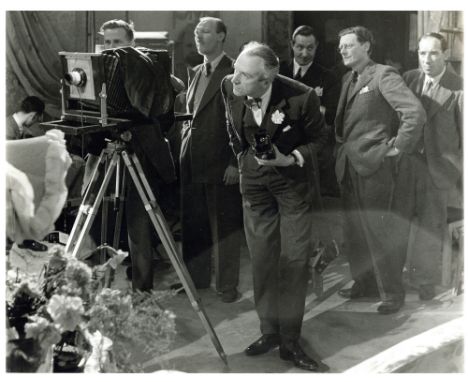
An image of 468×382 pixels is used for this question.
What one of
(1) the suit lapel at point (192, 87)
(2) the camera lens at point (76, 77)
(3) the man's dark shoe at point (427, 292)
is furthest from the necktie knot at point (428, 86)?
(2) the camera lens at point (76, 77)

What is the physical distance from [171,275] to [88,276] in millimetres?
566

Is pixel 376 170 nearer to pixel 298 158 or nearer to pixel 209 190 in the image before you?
pixel 298 158

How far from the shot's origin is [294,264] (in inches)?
202

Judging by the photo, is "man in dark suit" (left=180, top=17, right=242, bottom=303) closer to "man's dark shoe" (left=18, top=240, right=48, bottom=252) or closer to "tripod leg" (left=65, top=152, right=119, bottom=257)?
"tripod leg" (left=65, top=152, right=119, bottom=257)

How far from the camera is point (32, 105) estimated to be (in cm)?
498

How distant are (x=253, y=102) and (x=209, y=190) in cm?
46

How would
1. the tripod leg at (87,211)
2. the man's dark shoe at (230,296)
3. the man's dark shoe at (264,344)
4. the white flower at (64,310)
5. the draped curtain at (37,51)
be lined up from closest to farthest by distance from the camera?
1. the white flower at (64,310)
2. the draped curtain at (37,51)
3. the tripod leg at (87,211)
4. the man's dark shoe at (264,344)
5. the man's dark shoe at (230,296)

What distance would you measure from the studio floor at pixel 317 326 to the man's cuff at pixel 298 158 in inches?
10.5

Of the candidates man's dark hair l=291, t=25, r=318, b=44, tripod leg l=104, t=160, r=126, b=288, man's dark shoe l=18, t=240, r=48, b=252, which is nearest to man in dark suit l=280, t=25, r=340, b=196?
man's dark hair l=291, t=25, r=318, b=44

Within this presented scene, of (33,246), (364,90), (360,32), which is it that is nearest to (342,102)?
(364,90)

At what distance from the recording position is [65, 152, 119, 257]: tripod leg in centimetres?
500

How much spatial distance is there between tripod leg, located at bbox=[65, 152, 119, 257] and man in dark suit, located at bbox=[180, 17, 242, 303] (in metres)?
0.36

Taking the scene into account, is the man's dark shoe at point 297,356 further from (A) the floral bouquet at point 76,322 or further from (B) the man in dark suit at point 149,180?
(B) the man in dark suit at point 149,180

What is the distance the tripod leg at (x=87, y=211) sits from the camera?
16.4 ft
